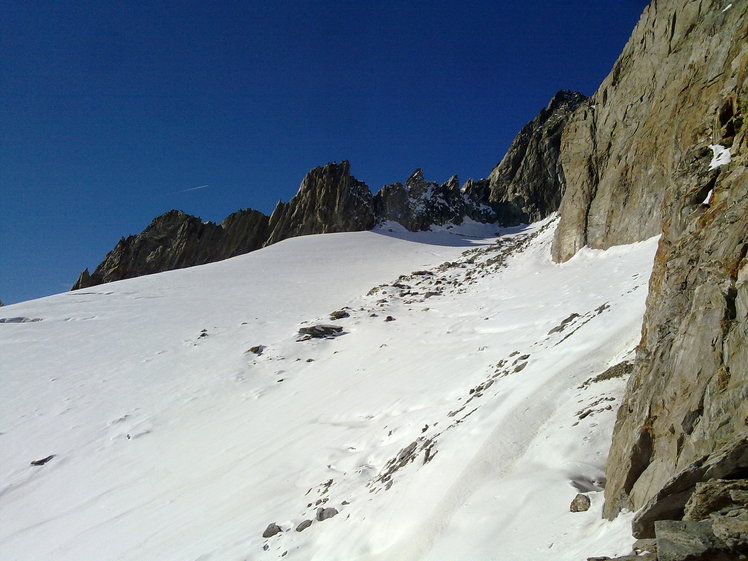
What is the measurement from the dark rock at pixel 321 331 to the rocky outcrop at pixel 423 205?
A: 153 feet

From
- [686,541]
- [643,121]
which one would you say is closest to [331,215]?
[643,121]

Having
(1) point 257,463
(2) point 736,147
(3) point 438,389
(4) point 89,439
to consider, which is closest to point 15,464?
(4) point 89,439

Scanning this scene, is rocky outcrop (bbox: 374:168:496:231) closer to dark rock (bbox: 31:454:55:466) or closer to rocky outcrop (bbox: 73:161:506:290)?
rocky outcrop (bbox: 73:161:506:290)

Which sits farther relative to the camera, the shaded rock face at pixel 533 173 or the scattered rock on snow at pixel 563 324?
the shaded rock face at pixel 533 173

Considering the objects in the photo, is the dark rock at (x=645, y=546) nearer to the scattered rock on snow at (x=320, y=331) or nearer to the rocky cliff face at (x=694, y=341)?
the rocky cliff face at (x=694, y=341)

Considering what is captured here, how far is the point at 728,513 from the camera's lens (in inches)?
109

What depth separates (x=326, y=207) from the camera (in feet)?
224

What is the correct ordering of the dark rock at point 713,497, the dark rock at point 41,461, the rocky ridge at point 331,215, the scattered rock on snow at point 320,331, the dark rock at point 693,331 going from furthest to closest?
the rocky ridge at point 331,215
the scattered rock on snow at point 320,331
the dark rock at point 41,461
the dark rock at point 693,331
the dark rock at point 713,497

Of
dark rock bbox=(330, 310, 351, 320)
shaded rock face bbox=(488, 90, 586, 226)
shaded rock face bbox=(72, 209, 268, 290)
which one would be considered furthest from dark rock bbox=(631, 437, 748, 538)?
shaded rock face bbox=(72, 209, 268, 290)

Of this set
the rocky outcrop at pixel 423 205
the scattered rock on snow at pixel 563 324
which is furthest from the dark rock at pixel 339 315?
the rocky outcrop at pixel 423 205

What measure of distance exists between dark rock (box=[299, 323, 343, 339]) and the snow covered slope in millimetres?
431

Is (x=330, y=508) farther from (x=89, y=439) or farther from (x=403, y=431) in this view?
(x=89, y=439)

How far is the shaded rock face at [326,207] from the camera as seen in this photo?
6631cm

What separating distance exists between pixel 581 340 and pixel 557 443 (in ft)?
10.7
